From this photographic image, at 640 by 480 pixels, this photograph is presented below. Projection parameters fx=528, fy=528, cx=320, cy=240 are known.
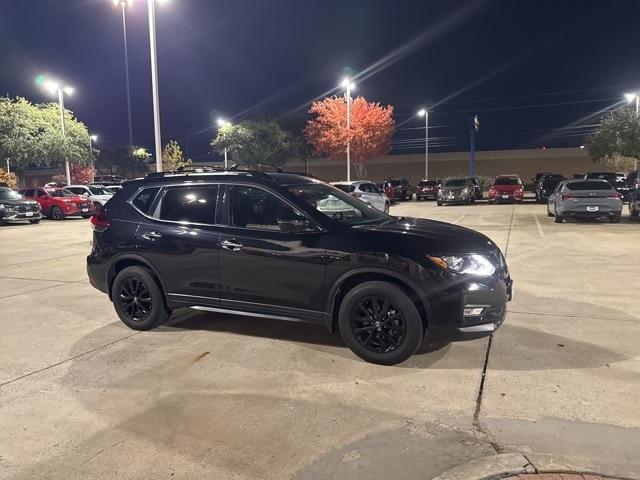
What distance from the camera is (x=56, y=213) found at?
2450 cm

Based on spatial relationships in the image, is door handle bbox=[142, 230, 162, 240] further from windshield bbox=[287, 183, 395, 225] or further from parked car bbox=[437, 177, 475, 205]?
parked car bbox=[437, 177, 475, 205]

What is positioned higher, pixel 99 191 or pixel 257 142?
Result: pixel 257 142

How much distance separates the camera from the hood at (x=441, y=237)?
15.3 ft

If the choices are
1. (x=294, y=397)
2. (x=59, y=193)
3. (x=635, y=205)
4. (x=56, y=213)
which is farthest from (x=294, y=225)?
(x=59, y=193)

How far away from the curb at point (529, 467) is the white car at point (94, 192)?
83.4 ft

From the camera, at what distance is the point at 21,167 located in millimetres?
32062

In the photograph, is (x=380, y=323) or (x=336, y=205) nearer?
(x=380, y=323)

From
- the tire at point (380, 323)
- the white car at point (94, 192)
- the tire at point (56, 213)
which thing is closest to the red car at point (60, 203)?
the tire at point (56, 213)

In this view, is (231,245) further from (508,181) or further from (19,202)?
(508,181)

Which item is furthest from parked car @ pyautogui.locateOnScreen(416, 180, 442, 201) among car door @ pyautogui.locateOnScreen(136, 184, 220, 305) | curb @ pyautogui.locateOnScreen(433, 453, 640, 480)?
curb @ pyautogui.locateOnScreen(433, 453, 640, 480)

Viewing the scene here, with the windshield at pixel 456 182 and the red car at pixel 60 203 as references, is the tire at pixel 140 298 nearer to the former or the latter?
the red car at pixel 60 203

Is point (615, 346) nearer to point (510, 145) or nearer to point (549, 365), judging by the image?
point (549, 365)

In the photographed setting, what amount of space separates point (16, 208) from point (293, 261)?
20817 mm

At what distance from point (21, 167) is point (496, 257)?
33.9 m
